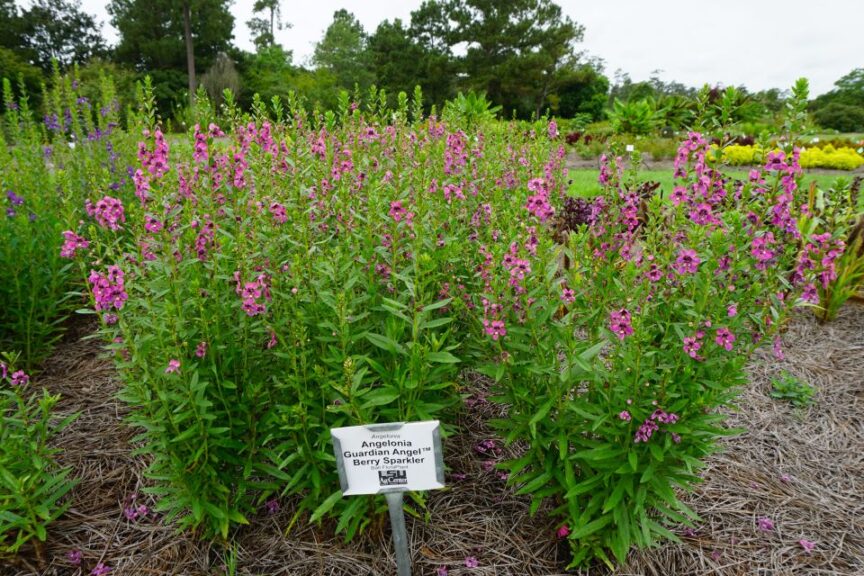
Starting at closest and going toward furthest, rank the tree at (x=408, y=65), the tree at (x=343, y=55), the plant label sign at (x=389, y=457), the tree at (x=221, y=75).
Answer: the plant label sign at (x=389, y=457) → the tree at (x=221, y=75) → the tree at (x=408, y=65) → the tree at (x=343, y=55)

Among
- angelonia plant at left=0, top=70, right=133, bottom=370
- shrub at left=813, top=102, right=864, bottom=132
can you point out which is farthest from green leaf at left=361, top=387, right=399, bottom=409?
shrub at left=813, top=102, right=864, bottom=132

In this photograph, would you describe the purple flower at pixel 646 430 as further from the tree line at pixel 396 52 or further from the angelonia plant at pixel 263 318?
the tree line at pixel 396 52

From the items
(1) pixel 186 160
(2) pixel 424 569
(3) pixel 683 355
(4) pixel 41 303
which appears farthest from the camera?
(4) pixel 41 303

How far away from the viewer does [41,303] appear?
372 centimetres

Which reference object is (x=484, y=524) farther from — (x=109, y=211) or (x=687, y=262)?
(x=109, y=211)

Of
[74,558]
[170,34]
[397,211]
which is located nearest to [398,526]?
[397,211]

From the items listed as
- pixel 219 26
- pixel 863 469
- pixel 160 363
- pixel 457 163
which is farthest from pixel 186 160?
pixel 219 26

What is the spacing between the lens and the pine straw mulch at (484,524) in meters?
2.59

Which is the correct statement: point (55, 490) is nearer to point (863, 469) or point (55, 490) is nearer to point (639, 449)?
point (639, 449)

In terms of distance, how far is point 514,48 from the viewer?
4012 centimetres

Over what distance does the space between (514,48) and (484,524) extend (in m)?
42.0

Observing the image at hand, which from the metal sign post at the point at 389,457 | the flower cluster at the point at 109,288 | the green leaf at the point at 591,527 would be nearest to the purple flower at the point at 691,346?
the green leaf at the point at 591,527

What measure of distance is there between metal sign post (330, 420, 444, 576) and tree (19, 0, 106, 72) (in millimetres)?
47927

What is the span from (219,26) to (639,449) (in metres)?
43.5
